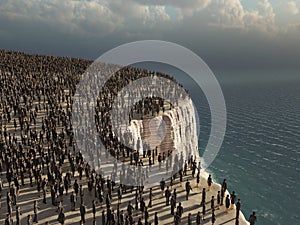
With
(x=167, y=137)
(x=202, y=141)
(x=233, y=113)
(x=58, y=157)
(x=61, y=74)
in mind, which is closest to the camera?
(x=58, y=157)

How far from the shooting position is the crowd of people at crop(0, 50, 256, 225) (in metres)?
22.8

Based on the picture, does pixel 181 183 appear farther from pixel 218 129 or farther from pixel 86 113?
pixel 218 129

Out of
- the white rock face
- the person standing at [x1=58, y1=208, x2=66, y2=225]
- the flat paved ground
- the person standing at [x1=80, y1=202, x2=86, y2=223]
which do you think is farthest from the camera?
the white rock face

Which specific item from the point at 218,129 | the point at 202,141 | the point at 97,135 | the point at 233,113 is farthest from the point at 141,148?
the point at 233,113

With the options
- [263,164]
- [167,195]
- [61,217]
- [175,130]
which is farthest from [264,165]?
[61,217]

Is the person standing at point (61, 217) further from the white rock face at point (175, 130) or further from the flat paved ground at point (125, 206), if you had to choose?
the white rock face at point (175, 130)

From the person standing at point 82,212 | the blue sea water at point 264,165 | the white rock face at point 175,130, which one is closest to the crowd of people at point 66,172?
the person standing at point 82,212

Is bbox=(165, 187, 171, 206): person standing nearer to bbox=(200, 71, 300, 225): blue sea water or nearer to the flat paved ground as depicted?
the flat paved ground

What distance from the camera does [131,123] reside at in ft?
140

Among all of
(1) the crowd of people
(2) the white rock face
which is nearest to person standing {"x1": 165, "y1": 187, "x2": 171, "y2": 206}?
(1) the crowd of people

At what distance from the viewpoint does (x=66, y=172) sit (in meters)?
29.5

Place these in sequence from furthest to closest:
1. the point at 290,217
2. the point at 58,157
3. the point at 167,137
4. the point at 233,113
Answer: the point at 233,113
the point at 167,137
the point at 290,217
the point at 58,157

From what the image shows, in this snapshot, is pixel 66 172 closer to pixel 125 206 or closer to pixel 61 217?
pixel 125 206

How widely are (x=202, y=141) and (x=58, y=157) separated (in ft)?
198
